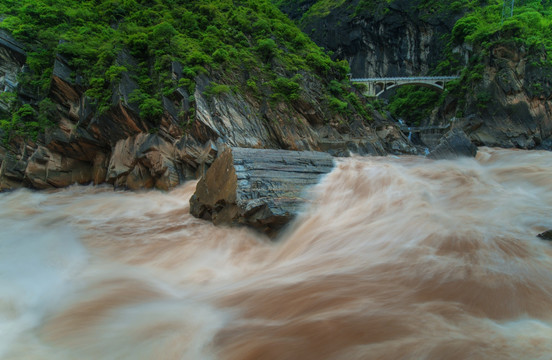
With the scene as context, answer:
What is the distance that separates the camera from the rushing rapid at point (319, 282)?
228cm

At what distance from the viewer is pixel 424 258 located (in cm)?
353

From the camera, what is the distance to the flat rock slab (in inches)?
228

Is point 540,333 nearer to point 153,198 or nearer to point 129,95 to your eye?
point 153,198

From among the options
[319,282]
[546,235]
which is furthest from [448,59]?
[319,282]

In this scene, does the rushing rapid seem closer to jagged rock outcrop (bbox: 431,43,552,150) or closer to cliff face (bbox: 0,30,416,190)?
cliff face (bbox: 0,30,416,190)

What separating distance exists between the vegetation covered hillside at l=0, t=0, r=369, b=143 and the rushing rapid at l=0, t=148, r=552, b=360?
8.54 m

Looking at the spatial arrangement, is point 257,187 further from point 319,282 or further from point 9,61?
point 9,61

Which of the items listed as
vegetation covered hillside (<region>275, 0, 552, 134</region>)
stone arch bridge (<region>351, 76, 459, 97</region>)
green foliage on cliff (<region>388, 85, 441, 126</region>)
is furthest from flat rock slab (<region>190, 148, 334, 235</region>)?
green foliage on cliff (<region>388, 85, 441, 126</region>)

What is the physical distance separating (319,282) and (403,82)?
37461mm

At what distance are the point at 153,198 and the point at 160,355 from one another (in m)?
9.12

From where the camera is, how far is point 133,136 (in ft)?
41.2

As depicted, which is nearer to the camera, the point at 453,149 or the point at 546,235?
the point at 546,235

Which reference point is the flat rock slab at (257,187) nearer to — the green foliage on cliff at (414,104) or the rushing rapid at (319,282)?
the rushing rapid at (319,282)

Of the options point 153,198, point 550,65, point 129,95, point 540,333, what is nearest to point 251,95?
point 129,95
